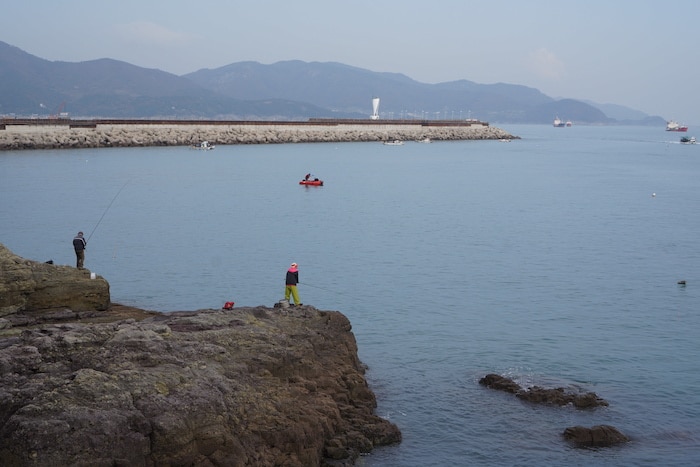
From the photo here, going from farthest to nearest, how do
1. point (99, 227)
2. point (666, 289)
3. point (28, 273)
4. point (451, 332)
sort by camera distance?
1. point (99, 227)
2. point (666, 289)
3. point (451, 332)
4. point (28, 273)

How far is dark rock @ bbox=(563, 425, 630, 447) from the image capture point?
13.9 meters

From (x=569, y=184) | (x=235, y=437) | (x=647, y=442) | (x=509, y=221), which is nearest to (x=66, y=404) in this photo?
(x=235, y=437)

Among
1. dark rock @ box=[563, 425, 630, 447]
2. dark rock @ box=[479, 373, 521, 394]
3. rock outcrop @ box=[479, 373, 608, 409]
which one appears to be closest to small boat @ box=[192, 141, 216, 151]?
dark rock @ box=[479, 373, 521, 394]

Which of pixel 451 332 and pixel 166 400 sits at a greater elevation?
pixel 166 400

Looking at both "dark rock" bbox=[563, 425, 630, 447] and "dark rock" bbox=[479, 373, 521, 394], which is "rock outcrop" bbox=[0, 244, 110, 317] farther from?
"dark rock" bbox=[563, 425, 630, 447]

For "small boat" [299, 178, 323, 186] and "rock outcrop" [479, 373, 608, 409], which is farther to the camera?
"small boat" [299, 178, 323, 186]

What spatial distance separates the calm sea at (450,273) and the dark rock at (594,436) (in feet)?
0.73

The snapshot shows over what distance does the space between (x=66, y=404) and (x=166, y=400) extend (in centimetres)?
124

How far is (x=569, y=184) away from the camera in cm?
6550

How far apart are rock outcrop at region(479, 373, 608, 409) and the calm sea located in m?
0.21

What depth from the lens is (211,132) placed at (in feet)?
336

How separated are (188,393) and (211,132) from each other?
93.7 meters

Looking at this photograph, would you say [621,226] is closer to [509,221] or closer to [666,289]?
[509,221]

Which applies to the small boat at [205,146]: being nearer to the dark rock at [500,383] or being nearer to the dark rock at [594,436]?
the dark rock at [500,383]
